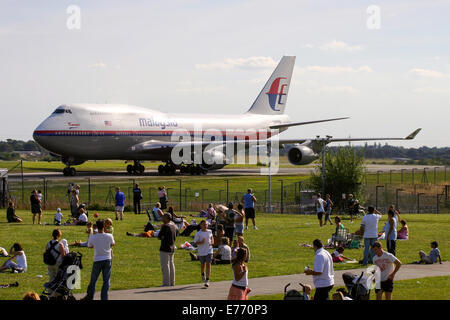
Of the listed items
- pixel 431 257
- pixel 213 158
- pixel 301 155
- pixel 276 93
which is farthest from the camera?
pixel 276 93

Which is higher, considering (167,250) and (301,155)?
(167,250)

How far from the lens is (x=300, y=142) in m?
68.2

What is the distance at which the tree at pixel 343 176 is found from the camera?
51250mm

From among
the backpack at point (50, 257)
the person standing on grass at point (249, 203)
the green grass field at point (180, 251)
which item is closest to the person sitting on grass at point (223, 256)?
the green grass field at point (180, 251)

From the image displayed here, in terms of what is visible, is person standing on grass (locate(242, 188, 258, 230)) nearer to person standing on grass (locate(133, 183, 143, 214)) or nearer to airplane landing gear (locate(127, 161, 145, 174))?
person standing on grass (locate(133, 183, 143, 214))

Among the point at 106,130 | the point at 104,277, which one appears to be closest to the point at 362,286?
the point at 104,277

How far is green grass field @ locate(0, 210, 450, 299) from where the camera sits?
19.1 metres

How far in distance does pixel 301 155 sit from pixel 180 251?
37.5 meters

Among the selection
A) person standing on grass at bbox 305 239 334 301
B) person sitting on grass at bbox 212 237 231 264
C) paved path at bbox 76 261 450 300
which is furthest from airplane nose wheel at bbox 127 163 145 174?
person standing on grass at bbox 305 239 334 301

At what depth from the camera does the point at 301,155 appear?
60812 millimetres

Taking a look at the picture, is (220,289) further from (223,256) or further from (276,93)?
(276,93)

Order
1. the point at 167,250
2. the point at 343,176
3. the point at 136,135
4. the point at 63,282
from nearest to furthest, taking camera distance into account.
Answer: the point at 63,282 → the point at 167,250 → the point at 343,176 → the point at 136,135
